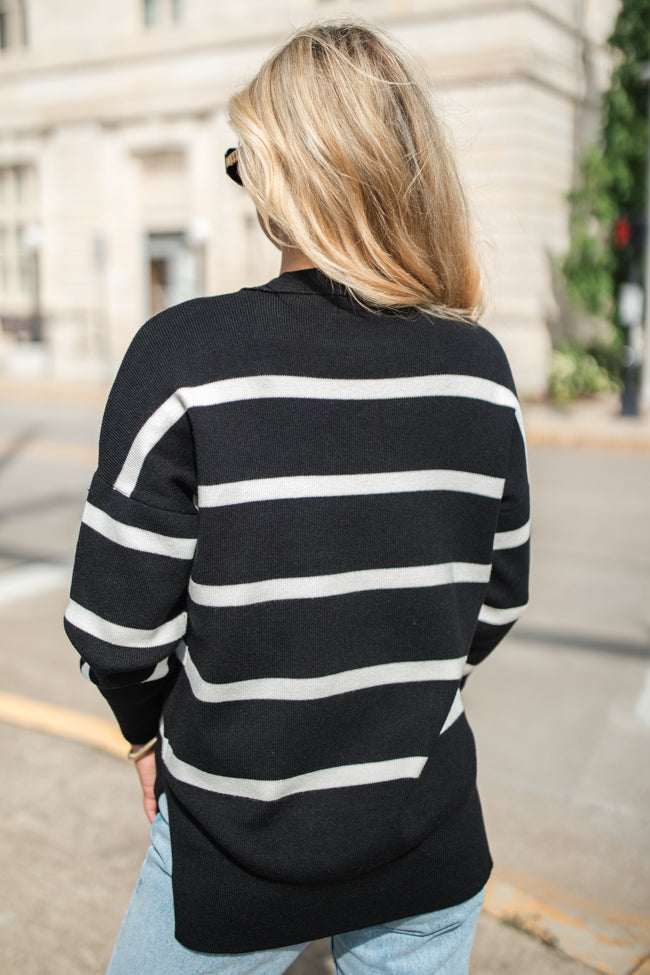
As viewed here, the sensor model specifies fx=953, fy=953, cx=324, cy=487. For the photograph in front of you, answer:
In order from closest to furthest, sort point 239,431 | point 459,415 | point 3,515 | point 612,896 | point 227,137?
point 239,431 < point 459,415 < point 612,896 < point 3,515 < point 227,137

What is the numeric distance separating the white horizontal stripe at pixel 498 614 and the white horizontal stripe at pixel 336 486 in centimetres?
26

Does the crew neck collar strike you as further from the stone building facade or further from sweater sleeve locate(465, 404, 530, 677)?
the stone building facade

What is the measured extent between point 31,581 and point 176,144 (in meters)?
16.2

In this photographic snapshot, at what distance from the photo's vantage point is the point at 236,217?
1948 cm

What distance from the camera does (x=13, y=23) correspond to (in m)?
22.0

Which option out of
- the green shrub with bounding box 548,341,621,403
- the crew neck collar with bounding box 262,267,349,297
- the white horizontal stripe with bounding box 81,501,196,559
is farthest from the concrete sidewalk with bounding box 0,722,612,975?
the green shrub with bounding box 548,341,621,403

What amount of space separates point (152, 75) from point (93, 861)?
20.1 metres

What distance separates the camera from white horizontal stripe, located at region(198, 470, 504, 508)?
1156 millimetres

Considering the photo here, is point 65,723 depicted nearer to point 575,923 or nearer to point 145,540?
point 575,923

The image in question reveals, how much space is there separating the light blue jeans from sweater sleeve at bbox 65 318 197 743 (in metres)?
0.27

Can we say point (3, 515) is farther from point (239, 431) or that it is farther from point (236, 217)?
point (236, 217)

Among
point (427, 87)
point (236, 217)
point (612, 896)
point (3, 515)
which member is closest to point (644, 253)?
point (236, 217)

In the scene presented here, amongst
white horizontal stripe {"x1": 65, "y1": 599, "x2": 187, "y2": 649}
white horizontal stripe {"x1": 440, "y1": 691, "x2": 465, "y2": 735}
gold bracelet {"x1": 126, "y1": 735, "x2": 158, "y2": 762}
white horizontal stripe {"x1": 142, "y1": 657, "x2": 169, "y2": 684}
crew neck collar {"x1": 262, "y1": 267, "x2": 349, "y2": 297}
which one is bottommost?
gold bracelet {"x1": 126, "y1": 735, "x2": 158, "y2": 762}

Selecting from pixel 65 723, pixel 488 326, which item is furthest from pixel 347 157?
pixel 488 326
